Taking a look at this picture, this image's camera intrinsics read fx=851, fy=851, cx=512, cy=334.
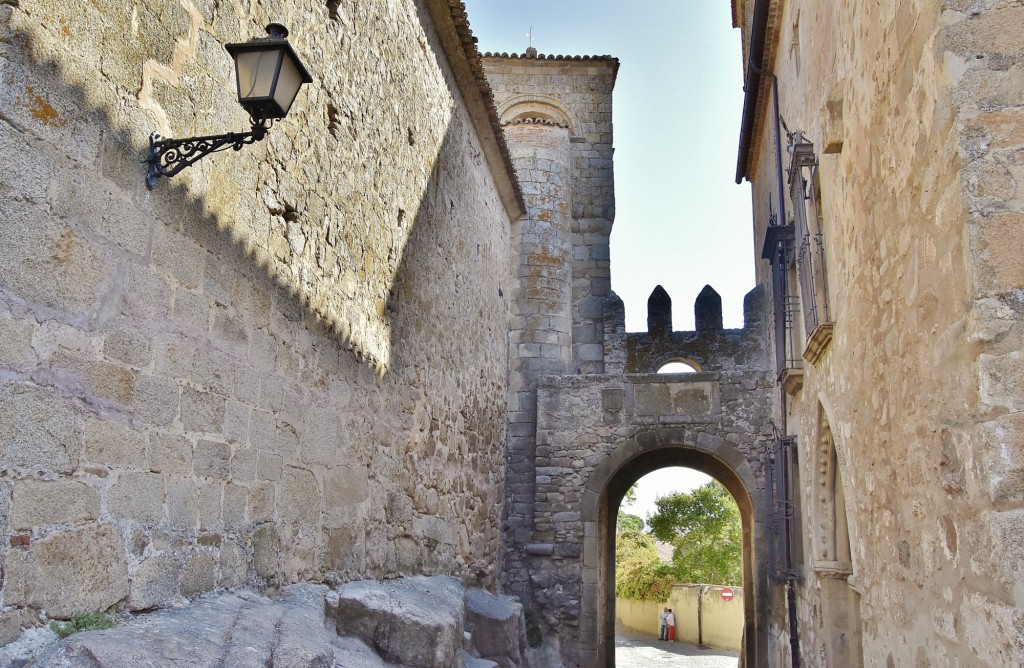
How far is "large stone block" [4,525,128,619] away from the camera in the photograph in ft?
8.93

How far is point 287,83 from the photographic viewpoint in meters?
3.52

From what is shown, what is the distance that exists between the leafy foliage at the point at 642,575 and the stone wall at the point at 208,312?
59.4ft

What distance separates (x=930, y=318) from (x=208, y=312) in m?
3.04

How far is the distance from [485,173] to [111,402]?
7205 mm

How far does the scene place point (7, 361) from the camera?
2693 mm

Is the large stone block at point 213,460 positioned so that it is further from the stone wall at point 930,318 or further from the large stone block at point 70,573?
the stone wall at point 930,318

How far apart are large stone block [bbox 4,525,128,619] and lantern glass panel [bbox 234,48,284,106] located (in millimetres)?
1781

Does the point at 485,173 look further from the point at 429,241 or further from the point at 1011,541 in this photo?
the point at 1011,541

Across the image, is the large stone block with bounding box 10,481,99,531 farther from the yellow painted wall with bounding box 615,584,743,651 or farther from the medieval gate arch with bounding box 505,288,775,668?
the yellow painted wall with bounding box 615,584,743,651

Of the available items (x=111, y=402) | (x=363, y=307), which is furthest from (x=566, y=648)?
(x=111, y=402)

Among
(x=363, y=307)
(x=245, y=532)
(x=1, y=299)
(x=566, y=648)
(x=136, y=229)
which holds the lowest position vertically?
(x=566, y=648)

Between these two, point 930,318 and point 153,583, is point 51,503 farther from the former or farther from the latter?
point 930,318

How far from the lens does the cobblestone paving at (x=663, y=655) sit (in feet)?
52.5

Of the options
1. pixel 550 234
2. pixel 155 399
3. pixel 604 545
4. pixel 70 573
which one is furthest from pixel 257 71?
pixel 604 545
